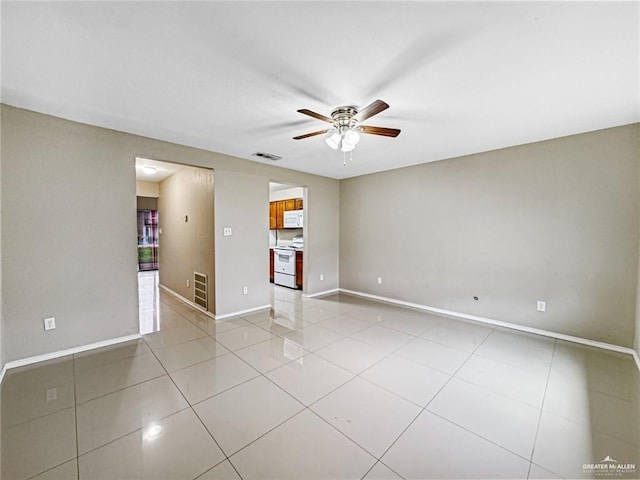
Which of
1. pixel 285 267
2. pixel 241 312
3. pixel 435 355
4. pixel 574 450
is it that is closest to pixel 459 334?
pixel 435 355

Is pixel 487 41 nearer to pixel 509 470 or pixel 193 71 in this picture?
pixel 193 71

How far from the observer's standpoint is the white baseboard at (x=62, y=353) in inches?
92.0

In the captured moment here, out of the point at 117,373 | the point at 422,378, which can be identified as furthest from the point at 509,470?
the point at 117,373

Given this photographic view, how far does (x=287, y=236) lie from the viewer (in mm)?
7098

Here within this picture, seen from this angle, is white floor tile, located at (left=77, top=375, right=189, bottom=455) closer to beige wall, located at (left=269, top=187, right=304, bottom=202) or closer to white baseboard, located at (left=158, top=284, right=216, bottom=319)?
white baseboard, located at (left=158, top=284, right=216, bottom=319)

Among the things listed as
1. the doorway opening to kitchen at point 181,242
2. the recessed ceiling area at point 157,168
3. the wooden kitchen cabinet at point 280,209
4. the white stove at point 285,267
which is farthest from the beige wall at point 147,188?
the white stove at point 285,267

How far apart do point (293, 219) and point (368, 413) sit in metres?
4.87

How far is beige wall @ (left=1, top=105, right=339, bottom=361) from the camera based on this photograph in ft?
7.72

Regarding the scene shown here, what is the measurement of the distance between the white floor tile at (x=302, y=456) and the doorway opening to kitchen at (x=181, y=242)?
8.33 feet

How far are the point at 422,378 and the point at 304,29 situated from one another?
Result: 8.94 feet

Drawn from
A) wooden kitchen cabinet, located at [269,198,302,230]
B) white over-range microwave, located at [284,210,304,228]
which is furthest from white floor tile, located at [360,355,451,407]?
wooden kitchen cabinet, located at [269,198,302,230]

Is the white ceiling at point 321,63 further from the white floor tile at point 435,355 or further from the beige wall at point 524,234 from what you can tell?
the white floor tile at point 435,355

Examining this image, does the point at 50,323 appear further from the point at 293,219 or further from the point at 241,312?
the point at 293,219

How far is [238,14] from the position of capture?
1.33m
